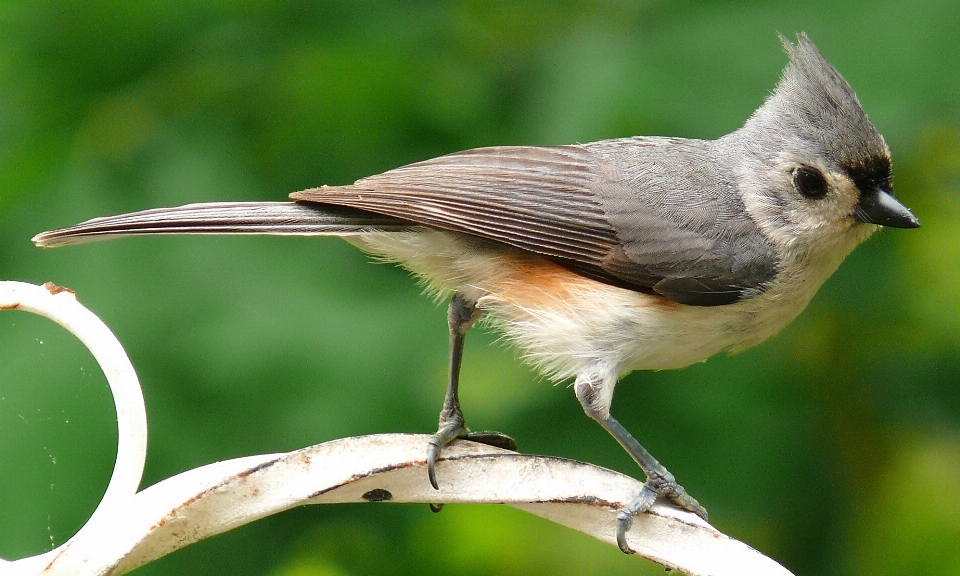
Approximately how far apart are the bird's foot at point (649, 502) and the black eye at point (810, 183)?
0.75 meters

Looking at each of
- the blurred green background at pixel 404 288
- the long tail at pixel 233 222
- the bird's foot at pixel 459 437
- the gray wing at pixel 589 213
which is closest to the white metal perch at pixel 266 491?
the bird's foot at pixel 459 437

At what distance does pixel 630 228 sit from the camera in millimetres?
2367

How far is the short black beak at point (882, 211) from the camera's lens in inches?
85.6

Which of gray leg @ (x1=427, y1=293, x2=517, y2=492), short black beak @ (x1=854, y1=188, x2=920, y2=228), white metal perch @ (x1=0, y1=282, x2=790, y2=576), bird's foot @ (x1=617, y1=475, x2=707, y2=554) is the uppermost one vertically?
short black beak @ (x1=854, y1=188, x2=920, y2=228)

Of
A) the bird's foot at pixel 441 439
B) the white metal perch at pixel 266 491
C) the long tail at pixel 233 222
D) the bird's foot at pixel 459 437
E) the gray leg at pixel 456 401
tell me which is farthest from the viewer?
the gray leg at pixel 456 401

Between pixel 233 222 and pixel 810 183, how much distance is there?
1.32 metres

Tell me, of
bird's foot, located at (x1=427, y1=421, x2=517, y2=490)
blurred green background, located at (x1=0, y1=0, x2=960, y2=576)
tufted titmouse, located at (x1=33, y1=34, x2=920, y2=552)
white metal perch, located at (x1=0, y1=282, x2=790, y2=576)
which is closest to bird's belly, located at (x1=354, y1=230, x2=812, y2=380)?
tufted titmouse, located at (x1=33, y1=34, x2=920, y2=552)

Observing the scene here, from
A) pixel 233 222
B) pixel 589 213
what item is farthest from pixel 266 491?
pixel 589 213

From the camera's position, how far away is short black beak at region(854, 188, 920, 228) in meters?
2.17

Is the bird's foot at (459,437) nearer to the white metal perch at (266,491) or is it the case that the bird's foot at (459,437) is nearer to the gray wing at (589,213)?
the white metal perch at (266,491)

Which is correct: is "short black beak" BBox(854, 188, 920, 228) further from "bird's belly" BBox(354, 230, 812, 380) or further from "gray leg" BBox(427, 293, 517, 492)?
"gray leg" BBox(427, 293, 517, 492)

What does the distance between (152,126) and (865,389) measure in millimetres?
2243

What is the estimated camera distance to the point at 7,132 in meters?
2.69

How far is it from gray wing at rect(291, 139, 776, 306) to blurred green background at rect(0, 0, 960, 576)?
0.80 ft
